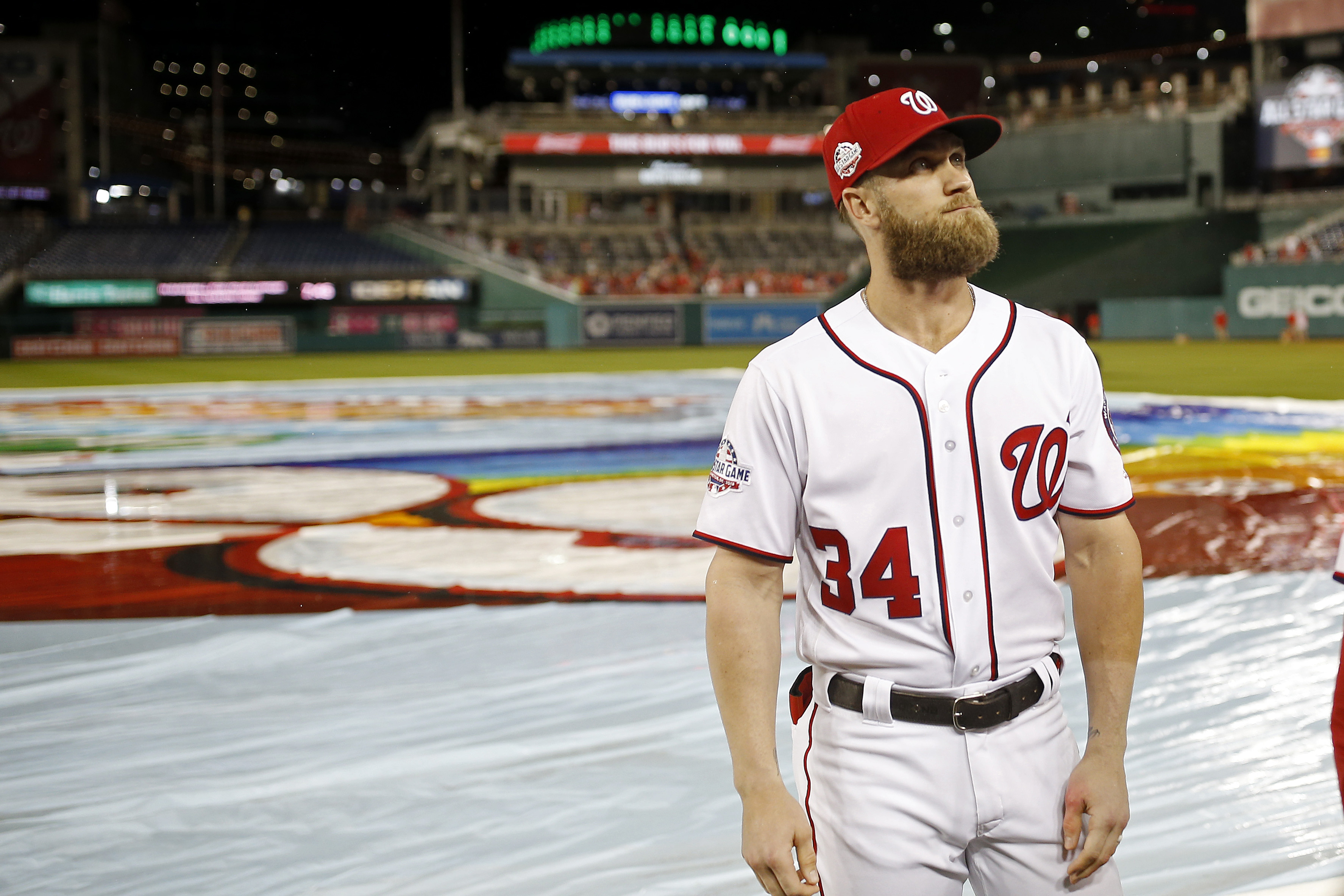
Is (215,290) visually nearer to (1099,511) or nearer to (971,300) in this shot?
(971,300)

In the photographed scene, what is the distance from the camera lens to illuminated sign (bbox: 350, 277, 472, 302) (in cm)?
4547

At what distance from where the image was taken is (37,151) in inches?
2398

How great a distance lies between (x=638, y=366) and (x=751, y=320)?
14465mm

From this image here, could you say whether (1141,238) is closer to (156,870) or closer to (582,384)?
(582,384)

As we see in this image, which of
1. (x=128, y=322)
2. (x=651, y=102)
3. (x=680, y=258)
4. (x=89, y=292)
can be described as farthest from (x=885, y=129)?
(x=651, y=102)

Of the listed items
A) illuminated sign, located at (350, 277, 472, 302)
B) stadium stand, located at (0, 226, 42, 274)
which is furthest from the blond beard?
stadium stand, located at (0, 226, 42, 274)

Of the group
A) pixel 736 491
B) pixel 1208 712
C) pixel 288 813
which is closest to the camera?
pixel 736 491

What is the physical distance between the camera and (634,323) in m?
45.2

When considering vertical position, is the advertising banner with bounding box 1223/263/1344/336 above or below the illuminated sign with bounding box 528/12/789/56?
below

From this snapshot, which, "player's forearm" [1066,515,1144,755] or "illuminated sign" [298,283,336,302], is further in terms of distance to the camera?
"illuminated sign" [298,283,336,302]

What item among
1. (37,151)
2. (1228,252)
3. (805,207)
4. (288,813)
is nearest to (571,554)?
(288,813)

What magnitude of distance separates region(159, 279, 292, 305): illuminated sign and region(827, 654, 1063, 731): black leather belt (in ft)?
149

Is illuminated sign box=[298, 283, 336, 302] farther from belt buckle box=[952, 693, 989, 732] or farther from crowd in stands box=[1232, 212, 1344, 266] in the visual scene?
belt buckle box=[952, 693, 989, 732]

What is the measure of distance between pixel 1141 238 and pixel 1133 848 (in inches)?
1912
